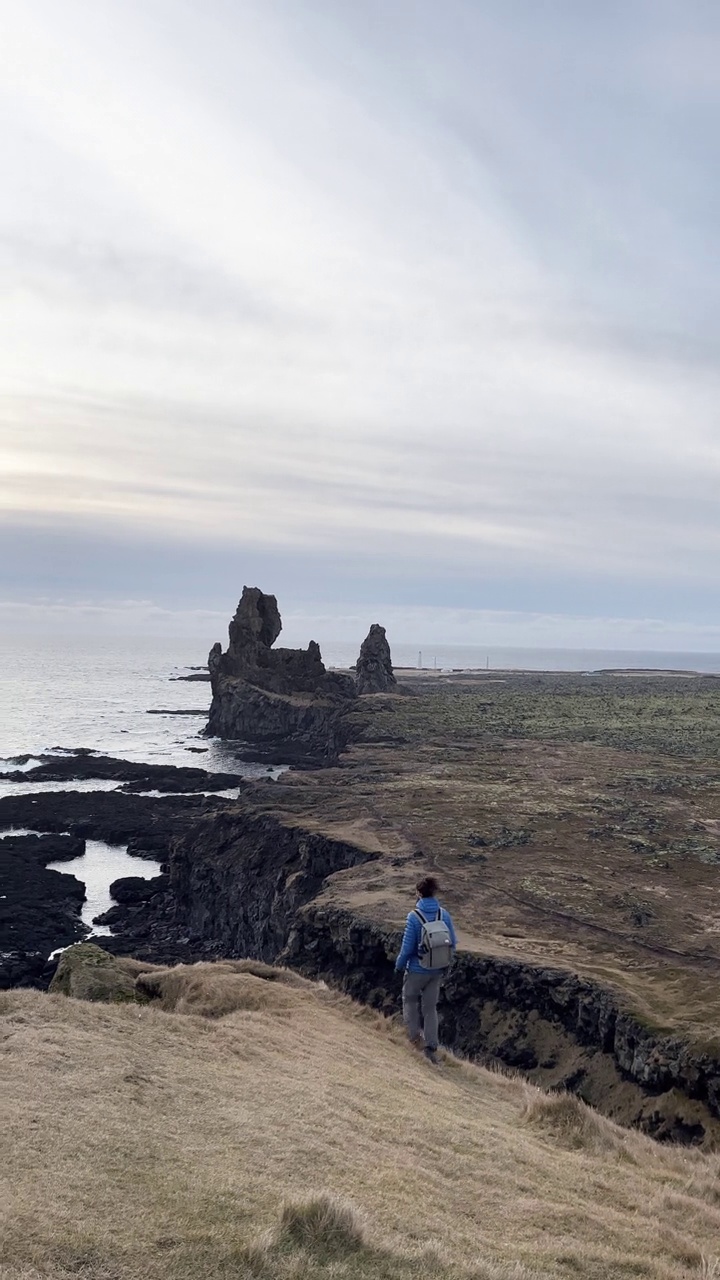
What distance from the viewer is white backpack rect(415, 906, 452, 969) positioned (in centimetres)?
Result: 1458

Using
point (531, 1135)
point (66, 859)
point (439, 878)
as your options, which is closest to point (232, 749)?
point (66, 859)

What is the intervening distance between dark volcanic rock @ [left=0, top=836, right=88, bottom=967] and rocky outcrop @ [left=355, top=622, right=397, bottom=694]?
73953 millimetres

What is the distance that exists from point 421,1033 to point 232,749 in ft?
272

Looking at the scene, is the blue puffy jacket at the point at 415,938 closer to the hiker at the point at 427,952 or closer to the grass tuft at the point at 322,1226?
the hiker at the point at 427,952

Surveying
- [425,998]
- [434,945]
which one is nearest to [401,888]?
[425,998]

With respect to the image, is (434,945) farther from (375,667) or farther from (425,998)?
(375,667)

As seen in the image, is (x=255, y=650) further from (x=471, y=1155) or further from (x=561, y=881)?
(x=471, y=1155)

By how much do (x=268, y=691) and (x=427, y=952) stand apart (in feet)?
321

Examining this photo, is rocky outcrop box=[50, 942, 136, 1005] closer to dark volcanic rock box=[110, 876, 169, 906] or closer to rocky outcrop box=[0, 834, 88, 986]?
rocky outcrop box=[0, 834, 88, 986]

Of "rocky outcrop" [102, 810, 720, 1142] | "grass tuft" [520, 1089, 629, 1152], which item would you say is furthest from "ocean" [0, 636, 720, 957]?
"grass tuft" [520, 1089, 629, 1152]

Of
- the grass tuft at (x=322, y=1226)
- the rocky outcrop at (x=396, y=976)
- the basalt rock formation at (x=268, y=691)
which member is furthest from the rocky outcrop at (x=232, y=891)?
the basalt rock formation at (x=268, y=691)

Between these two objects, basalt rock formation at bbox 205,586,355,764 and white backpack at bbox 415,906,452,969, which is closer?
white backpack at bbox 415,906,452,969

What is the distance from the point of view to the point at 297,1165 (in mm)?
9438

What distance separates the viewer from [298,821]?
128 ft
